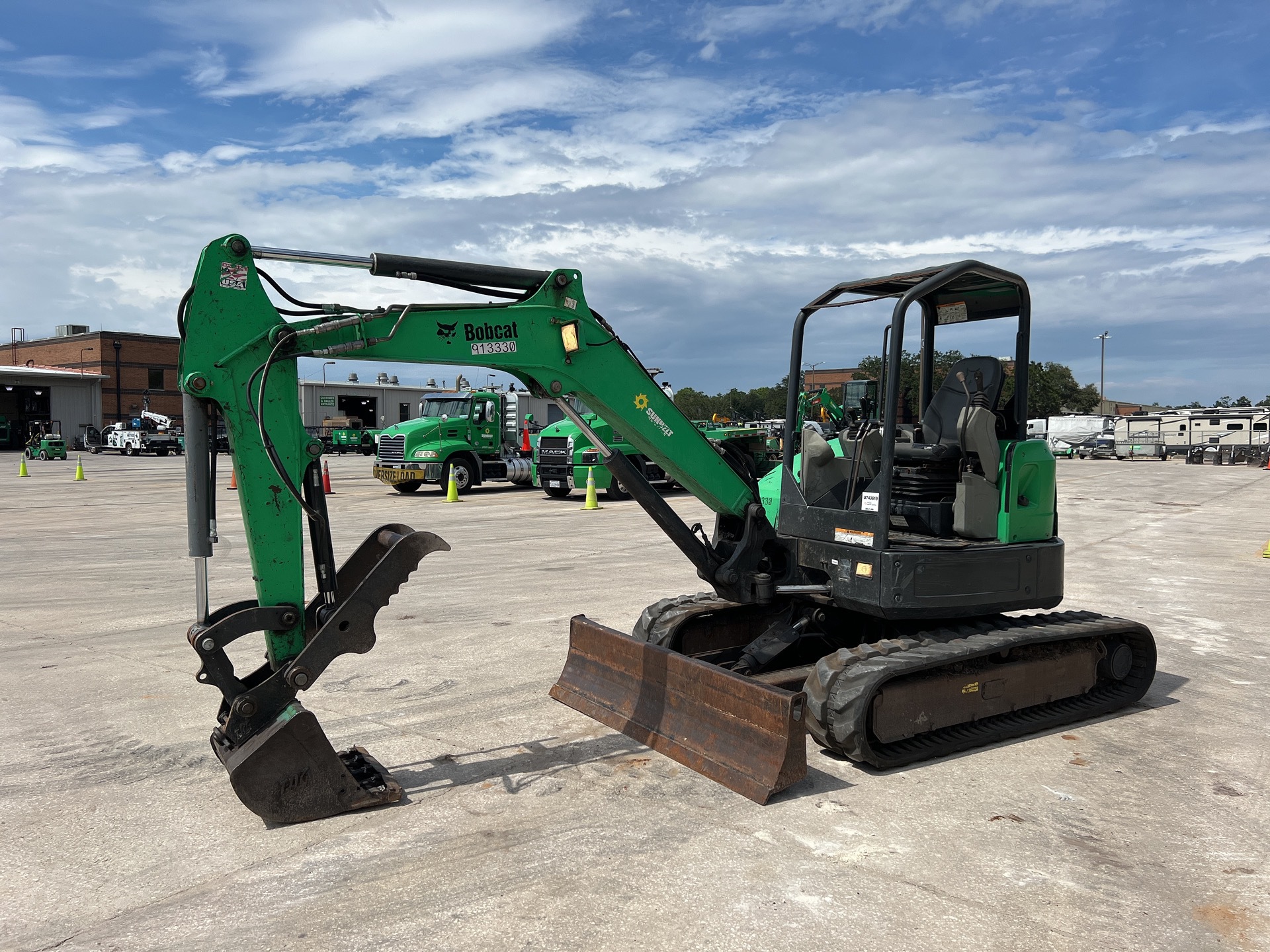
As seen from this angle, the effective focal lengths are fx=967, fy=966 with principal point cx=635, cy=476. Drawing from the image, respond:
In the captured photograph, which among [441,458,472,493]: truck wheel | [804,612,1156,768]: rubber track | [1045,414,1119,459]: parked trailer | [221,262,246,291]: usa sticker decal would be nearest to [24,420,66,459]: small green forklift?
[441,458,472,493]: truck wheel

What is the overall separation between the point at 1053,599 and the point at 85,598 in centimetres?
929

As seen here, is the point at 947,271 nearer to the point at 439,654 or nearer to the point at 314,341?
the point at 314,341

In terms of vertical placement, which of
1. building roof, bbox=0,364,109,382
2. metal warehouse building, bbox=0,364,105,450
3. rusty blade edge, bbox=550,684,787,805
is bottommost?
rusty blade edge, bbox=550,684,787,805

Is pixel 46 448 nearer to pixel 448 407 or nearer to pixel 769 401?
pixel 448 407

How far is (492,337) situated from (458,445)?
63.9 ft

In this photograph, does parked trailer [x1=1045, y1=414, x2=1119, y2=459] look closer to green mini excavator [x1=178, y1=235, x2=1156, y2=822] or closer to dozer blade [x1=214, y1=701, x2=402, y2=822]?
green mini excavator [x1=178, y1=235, x2=1156, y2=822]

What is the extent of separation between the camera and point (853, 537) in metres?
5.83

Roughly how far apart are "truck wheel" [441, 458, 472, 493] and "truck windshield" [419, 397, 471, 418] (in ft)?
4.15

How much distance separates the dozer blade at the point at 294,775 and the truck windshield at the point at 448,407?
20.4m

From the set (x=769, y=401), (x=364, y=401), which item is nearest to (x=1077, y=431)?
(x=769, y=401)

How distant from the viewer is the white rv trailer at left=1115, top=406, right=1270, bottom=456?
59.8 m

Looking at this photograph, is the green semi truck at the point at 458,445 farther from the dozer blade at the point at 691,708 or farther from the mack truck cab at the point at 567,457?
the dozer blade at the point at 691,708

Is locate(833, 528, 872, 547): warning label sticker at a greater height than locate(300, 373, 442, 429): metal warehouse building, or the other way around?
locate(300, 373, 442, 429): metal warehouse building

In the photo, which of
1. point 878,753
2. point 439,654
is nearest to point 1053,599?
Answer: point 878,753
